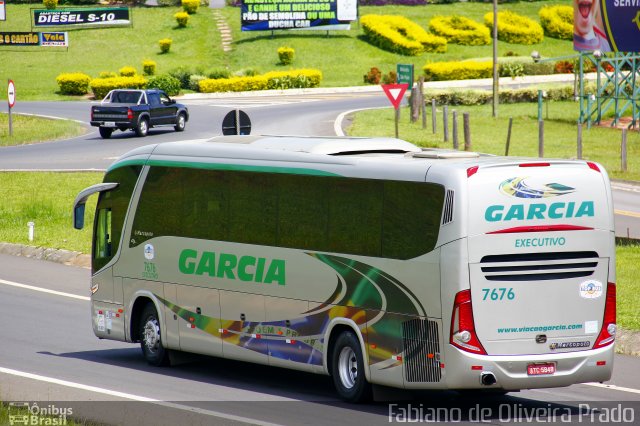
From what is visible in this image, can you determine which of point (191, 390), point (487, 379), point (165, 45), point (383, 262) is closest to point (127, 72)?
point (165, 45)

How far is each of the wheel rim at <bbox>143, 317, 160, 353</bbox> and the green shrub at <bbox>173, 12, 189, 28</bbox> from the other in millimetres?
72414

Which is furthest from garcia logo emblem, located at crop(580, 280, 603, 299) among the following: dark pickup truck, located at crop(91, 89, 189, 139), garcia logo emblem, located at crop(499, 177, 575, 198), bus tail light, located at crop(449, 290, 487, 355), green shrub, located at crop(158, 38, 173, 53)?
green shrub, located at crop(158, 38, 173, 53)

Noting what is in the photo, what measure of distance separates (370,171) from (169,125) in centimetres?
3679

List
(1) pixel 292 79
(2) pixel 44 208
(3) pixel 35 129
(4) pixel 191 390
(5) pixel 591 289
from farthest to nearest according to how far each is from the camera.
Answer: (1) pixel 292 79 → (3) pixel 35 129 → (2) pixel 44 208 → (4) pixel 191 390 → (5) pixel 591 289

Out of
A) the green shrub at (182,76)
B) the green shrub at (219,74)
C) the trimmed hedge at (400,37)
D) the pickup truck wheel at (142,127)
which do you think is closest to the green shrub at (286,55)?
the green shrub at (219,74)

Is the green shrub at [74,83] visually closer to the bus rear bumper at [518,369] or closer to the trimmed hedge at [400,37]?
the trimmed hedge at [400,37]

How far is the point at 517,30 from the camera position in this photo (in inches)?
3499

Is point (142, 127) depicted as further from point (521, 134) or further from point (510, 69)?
point (510, 69)

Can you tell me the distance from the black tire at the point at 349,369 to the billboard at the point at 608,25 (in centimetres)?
4114

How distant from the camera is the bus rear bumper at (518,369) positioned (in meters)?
12.1

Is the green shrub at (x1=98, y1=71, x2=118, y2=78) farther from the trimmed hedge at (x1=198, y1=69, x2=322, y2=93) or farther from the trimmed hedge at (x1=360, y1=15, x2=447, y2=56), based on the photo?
the trimmed hedge at (x1=360, y1=15, x2=447, y2=56)

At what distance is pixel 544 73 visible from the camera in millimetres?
78250

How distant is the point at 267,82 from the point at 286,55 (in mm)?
6869

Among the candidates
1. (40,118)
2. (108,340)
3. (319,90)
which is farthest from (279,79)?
(108,340)
